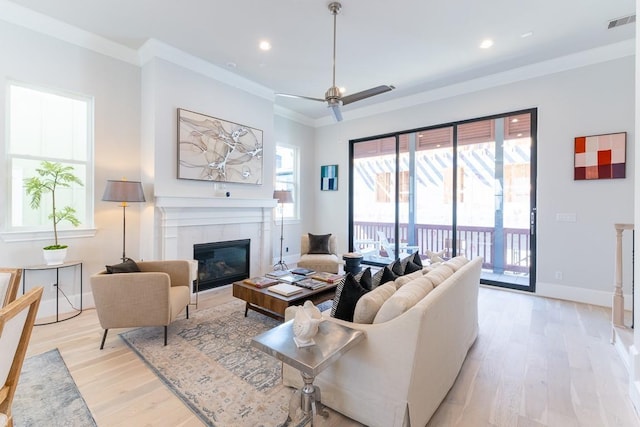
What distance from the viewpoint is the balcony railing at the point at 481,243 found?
4387mm

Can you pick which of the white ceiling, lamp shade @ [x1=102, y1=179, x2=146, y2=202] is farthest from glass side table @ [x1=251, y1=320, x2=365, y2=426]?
the white ceiling

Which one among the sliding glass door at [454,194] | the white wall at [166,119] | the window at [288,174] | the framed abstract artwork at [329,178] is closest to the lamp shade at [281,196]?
the window at [288,174]

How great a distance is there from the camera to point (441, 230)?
16.9 ft

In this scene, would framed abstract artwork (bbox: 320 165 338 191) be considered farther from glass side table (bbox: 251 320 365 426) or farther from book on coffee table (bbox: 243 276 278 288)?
glass side table (bbox: 251 320 365 426)

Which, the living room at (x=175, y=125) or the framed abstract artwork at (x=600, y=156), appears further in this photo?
the framed abstract artwork at (x=600, y=156)

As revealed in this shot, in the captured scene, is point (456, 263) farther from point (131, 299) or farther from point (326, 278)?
point (131, 299)

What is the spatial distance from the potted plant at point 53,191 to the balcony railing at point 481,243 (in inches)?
172

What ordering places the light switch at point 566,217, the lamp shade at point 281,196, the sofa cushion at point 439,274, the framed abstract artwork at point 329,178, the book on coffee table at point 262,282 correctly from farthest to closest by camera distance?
the framed abstract artwork at point 329,178
the lamp shade at point 281,196
the light switch at point 566,217
the book on coffee table at point 262,282
the sofa cushion at point 439,274

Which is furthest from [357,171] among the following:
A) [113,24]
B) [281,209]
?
[113,24]

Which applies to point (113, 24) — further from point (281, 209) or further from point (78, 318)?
A: point (281, 209)

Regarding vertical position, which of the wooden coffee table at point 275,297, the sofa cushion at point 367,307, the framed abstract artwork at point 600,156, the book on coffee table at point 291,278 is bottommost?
the wooden coffee table at point 275,297

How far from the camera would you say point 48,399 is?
74.4 inches

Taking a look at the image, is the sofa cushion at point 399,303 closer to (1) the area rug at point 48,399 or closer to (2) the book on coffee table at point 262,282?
(2) the book on coffee table at point 262,282

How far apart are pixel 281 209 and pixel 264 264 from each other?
1.40 m
